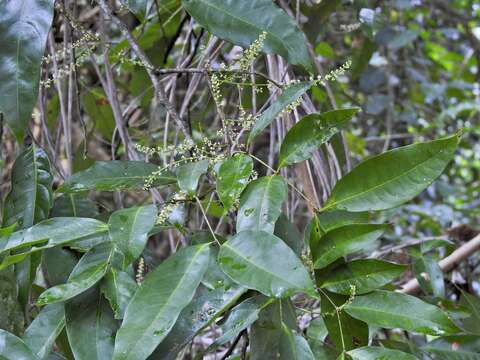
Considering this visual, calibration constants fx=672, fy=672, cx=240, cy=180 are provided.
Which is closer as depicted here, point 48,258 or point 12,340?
point 12,340

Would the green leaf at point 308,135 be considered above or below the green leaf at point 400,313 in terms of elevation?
above

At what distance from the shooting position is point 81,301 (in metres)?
0.66

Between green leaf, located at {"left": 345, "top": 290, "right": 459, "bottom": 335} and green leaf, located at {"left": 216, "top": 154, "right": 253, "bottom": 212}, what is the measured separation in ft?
0.53

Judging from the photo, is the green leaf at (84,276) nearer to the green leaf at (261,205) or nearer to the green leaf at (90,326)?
the green leaf at (90,326)

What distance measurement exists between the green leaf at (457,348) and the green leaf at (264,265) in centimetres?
38

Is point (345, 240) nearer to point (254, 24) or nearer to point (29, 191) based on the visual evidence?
point (254, 24)

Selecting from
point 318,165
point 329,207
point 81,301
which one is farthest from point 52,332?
point 318,165

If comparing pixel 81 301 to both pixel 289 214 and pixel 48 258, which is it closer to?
pixel 48 258

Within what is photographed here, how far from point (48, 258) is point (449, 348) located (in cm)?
50

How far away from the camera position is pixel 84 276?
0.64 meters

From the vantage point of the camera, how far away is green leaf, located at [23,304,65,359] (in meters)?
0.65

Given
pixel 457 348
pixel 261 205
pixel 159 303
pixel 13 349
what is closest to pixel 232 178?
pixel 261 205

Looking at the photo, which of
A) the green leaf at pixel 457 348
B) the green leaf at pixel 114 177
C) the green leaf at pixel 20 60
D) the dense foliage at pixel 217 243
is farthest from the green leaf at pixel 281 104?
the green leaf at pixel 457 348

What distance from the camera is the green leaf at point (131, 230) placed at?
62cm
